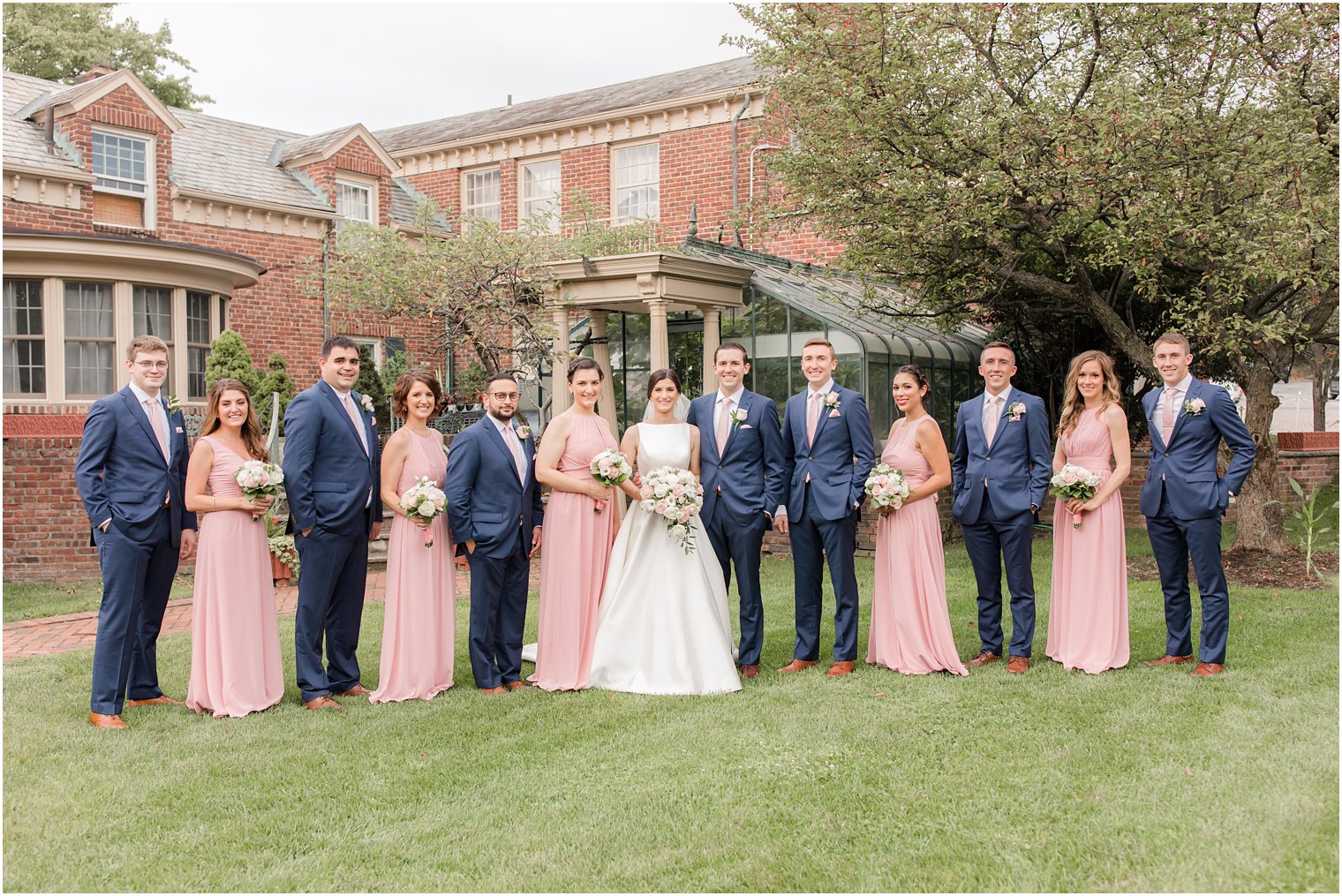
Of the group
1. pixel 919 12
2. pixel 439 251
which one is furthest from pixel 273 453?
pixel 919 12

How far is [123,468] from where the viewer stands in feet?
19.5

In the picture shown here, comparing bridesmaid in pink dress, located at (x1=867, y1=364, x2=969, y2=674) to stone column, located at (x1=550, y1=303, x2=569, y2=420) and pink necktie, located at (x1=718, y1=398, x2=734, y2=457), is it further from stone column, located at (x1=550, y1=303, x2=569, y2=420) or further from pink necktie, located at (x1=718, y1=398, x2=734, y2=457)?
stone column, located at (x1=550, y1=303, x2=569, y2=420)

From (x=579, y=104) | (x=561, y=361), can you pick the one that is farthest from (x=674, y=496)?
(x=579, y=104)

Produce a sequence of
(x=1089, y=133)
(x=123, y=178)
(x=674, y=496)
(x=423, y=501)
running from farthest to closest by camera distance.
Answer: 1. (x=123, y=178)
2. (x=1089, y=133)
3. (x=674, y=496)
4. (x=423, y=501)

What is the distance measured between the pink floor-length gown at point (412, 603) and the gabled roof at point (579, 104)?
15653 millimetres

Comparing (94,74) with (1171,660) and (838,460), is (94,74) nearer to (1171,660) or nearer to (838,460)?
(838,460)

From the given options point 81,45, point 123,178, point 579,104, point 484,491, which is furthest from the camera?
point 81,45

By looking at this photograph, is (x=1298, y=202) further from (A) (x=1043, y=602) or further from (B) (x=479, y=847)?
(B) (x=479, y=847)

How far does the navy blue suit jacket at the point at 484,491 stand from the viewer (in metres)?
6.46

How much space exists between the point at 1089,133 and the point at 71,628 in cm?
1036

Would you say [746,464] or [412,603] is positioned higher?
[746,464]

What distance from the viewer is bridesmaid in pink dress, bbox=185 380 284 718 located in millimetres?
6008

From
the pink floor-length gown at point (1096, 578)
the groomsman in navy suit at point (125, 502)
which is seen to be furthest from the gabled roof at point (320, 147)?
the pink floor-length gown at point (1096, 578)

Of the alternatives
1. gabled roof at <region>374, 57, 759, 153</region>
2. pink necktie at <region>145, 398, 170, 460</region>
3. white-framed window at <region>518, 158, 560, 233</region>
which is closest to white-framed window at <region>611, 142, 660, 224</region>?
gabled roof at <region>374, 57, 759, 153</region>
